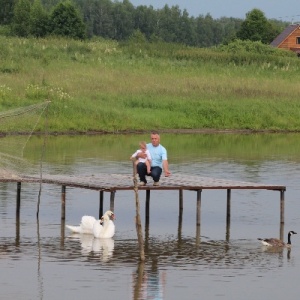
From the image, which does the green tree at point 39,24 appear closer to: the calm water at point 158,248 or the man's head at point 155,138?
the calm water at point 158,248

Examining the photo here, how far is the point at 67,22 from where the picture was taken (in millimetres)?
82438

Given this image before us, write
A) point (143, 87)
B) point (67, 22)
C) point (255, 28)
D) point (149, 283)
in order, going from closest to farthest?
point (149, 283) < point (143, 87) < point (67, 22) < point (255, 28)

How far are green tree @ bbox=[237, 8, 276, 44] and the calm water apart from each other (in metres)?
62.0

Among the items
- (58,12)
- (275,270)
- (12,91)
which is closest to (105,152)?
(12,91)

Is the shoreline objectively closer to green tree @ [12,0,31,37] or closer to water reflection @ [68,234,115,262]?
water reflection @ [68,234,115,262]

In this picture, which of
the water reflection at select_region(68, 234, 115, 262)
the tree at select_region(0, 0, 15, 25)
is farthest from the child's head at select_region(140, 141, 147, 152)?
the tree at select_region(0, 0, 15, 25)

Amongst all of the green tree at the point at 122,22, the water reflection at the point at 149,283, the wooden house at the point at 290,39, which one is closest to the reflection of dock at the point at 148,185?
the water reflection at the point at 149,283

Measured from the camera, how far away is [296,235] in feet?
80.8

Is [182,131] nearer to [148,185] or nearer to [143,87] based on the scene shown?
[143,87]

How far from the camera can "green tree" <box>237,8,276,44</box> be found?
98.5m

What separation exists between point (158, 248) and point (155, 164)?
254cm

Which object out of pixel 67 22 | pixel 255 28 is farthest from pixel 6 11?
pixel 67 22

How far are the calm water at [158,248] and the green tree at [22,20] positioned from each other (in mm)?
54171

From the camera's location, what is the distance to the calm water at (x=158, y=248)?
1933cm
